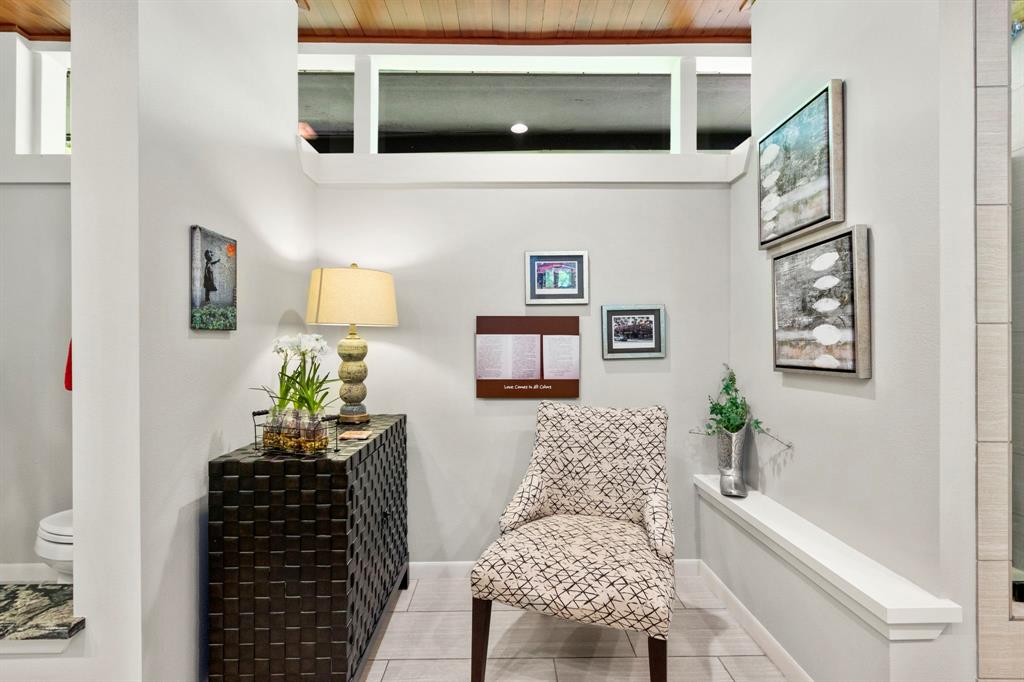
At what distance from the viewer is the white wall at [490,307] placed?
8.79 ft

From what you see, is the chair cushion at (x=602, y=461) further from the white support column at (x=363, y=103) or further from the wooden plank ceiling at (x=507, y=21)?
the wooden plank ceiling at (x=507, y=21)

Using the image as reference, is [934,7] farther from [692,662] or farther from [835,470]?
[692,662]

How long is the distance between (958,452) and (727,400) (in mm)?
1164

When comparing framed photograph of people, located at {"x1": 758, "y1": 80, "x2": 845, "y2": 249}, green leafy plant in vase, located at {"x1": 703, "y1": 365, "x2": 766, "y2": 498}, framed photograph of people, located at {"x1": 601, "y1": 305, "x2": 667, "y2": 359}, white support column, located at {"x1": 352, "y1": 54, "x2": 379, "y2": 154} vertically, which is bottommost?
green leafy plant in vase, located at {"x1": 703, "y1": 365, "x2": 766, "y2": 498}

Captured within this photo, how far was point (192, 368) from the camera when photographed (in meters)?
1.58

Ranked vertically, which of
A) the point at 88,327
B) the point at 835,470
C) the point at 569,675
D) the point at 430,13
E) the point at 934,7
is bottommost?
the point at 569,675

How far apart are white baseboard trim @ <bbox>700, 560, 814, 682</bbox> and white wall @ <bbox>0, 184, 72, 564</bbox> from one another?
9.80 ft

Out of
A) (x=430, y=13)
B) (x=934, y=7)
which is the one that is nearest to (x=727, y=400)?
(x=934, y=7)

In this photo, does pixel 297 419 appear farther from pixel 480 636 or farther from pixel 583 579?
pixel 583 579

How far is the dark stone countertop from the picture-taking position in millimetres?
1303

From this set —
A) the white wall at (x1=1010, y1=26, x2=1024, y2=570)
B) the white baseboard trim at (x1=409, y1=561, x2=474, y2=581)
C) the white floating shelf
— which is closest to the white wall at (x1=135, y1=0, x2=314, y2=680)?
the white baseboard trim at (x1=409, y1=561, x2=474, y2=581)

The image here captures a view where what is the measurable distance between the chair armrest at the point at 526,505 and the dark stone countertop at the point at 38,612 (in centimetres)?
136

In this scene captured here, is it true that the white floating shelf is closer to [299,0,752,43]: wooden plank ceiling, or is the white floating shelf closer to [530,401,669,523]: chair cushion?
[530,401,669,523]: chair cushion

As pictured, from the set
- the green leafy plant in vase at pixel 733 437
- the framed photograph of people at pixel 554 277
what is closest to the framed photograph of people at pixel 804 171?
the green leafy plant in vase at pixel 733 437
